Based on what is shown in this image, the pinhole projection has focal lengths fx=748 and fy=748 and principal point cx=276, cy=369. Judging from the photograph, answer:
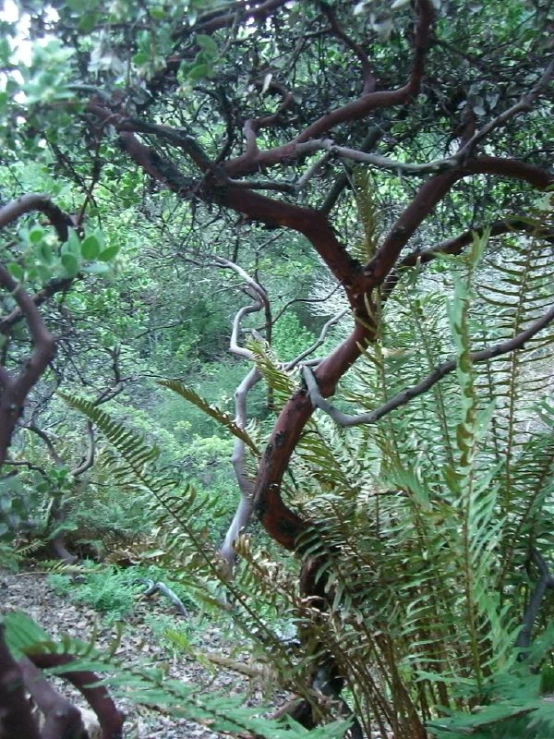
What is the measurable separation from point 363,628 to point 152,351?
281 centimetres

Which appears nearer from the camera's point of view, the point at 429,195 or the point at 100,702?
the point at 100,702

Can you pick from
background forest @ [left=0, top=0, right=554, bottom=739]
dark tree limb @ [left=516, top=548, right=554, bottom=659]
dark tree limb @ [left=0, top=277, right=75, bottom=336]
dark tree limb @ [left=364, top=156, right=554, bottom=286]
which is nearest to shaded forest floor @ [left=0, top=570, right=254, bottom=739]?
background forest @ [left=0, top=0, right=554, bottom=739]

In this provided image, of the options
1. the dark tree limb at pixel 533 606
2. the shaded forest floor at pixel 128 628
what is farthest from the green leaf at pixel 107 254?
the shaded forest floor at pixel 128 628

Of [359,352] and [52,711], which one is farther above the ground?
[359,352]

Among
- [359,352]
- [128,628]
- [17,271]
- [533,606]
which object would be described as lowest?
[128,628]

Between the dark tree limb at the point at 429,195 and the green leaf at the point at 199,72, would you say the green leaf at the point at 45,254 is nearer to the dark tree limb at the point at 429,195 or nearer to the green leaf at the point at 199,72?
the green leaf at the point at 199,72

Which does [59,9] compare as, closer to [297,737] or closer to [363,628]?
[297,737]

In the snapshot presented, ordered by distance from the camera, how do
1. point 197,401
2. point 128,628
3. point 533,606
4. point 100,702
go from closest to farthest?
point 100,702 < point 533,606 < point 197,401 < point 128,628

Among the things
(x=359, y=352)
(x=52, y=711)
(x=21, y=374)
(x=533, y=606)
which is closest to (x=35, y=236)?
(x=21, y=374)

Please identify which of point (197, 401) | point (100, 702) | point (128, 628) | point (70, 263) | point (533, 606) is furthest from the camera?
point (128, 628)

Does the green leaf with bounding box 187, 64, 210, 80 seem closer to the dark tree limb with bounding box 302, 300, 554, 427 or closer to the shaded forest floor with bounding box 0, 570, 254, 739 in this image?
the dark tree limb with bounding box 302, 300, 554, 427

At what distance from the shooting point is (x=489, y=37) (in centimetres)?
140

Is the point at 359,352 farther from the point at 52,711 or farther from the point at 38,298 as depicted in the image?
the point at 52,711

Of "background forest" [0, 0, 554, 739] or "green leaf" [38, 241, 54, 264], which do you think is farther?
"background forest" [0, 0, 554, 739]
